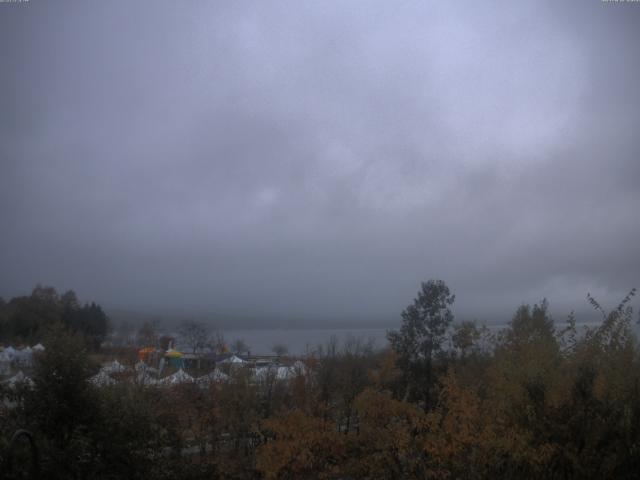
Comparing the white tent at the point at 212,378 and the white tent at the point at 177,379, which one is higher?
the white tent at the point at 212,378

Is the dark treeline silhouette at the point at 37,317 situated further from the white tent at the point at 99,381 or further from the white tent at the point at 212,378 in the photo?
the white tent at the point at 99,381

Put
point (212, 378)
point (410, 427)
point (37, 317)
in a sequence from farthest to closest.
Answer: point (37, 317)
point (212, 378)
point (410, 427)

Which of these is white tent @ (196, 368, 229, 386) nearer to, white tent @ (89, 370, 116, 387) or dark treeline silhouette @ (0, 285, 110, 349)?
white tent @ (89, 370, 116, 387)

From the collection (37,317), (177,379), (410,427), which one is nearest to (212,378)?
(177,379)

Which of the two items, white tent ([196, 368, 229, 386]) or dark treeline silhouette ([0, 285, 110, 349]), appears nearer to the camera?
white tent ([196, 368, 229, 386])

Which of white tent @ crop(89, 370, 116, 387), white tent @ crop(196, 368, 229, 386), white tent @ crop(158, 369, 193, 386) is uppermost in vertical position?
white tent @ crop(89, 370, 116, 387)

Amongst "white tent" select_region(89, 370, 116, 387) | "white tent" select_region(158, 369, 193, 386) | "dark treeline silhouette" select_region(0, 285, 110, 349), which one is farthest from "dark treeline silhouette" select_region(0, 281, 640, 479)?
"dark treeline silhouette" select_region(0, 285, 110, 349)

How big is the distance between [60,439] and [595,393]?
12927 mm

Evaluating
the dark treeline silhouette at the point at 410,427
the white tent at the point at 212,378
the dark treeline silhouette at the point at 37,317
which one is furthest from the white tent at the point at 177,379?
the dark treeline silhouette at the point at 37,317

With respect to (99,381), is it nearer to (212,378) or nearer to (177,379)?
(212,378)

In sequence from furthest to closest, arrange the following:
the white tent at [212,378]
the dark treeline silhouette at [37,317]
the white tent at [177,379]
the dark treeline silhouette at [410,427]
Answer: the dark treeline silhouette at [37,317], the white tent at [177,379], the white tent at [212,378], the dark treeline silhouette at [410,427]

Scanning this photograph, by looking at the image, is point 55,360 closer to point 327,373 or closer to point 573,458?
point 573,458

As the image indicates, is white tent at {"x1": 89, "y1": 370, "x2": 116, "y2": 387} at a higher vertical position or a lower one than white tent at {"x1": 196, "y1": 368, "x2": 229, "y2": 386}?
higher

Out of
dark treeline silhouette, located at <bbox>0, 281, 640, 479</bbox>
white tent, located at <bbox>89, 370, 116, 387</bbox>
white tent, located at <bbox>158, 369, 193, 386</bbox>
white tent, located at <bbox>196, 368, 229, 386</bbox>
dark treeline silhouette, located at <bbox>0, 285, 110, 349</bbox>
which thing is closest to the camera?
dark treeline silhouette, located at <bbox>0, 281, 640, 479</bbox>
